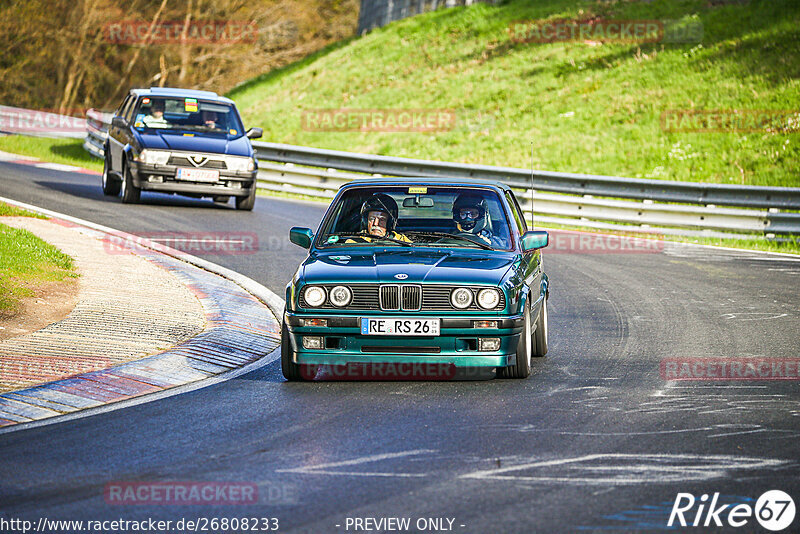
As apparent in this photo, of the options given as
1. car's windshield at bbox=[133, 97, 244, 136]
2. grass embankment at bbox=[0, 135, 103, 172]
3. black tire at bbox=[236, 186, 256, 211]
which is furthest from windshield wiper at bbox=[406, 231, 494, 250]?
grass embankment at bbox=[0, 135, 103, 172]

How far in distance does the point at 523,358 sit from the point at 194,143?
1162 cm

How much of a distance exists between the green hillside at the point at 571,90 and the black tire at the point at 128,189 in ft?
37.9

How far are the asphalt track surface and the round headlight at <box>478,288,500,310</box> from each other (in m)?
0.61

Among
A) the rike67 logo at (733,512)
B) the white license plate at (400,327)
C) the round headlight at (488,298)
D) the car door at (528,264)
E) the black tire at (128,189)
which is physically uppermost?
the black tire at (128,189)

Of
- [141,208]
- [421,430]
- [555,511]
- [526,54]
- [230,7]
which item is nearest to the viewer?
[555,511]

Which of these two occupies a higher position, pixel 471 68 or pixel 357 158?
pixel 471 68

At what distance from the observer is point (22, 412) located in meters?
7.03

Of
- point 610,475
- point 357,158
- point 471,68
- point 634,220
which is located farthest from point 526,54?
point 610,475

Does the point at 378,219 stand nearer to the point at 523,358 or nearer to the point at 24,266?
the point at 523,358

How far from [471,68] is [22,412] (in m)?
31.0

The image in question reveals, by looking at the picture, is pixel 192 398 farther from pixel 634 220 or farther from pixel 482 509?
pixel 634 220

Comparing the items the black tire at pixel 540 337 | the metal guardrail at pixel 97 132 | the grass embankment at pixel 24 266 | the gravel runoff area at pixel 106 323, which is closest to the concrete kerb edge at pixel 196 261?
the gravel runoff area at pixel 106 323

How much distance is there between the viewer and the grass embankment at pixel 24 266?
10285mm

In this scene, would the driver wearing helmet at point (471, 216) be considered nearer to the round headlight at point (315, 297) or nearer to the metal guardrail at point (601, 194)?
the round headlight at point (315, 297)
